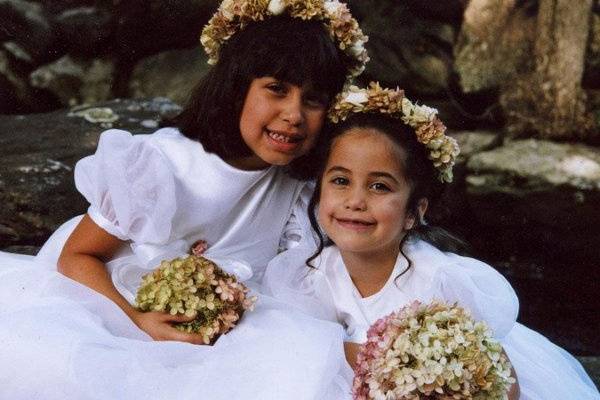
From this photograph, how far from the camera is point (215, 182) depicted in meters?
3.19

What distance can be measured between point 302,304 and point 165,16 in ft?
17.7

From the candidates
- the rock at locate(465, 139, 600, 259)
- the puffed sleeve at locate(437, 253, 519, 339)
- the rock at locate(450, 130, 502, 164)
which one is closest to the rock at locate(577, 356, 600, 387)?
the puffed sleeve at locate(437, 253, 519, 339)

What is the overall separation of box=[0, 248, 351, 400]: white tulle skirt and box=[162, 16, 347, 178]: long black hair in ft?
2.79

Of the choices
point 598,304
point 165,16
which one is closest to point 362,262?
point 598,304

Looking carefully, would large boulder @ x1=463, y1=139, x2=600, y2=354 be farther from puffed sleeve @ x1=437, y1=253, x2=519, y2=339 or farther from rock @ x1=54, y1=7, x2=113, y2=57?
rock @ x1=54, y1=7, x2=113, y2=57

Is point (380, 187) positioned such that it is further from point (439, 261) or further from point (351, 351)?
point (351, 351)

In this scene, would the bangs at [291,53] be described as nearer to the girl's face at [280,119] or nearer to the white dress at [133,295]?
the girl's face at [280,119]

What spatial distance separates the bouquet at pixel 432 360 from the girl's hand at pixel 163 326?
597mm

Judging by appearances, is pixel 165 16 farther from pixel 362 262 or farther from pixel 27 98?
pixel 362 262

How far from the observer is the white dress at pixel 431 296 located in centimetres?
281

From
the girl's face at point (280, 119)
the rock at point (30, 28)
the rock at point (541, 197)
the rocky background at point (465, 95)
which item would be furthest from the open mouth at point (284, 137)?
the rock at point (30, 28)

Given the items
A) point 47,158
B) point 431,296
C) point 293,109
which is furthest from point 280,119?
point 47,158

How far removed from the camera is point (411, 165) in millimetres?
2941

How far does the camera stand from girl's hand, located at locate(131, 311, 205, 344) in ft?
8.56
